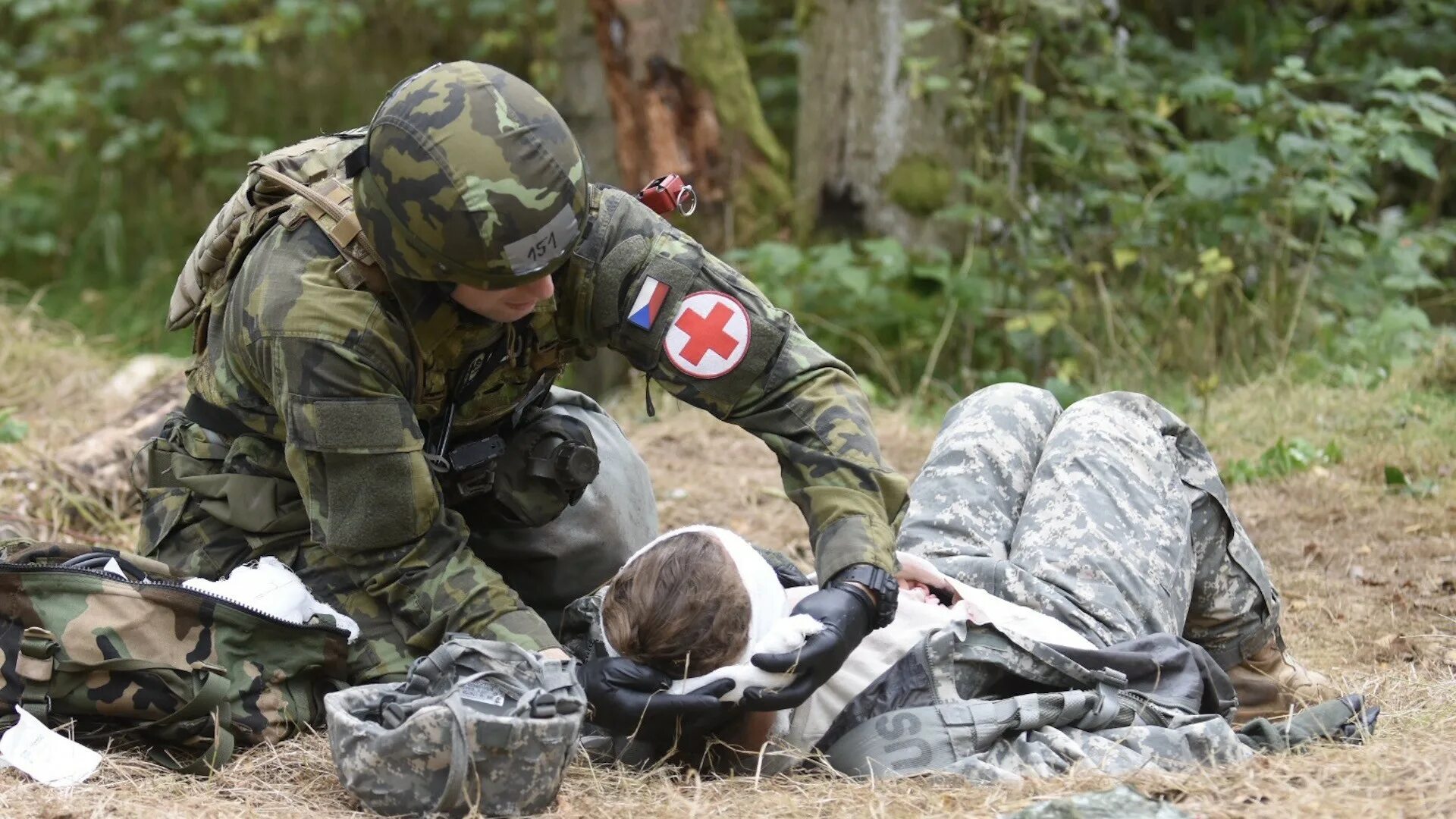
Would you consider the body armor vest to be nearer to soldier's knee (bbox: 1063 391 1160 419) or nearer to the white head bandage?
the white head bandage

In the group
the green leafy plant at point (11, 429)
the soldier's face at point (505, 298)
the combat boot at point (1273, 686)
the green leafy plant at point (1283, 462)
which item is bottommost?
the green leafy plant at point (1283, 462)

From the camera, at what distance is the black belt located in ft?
11.0

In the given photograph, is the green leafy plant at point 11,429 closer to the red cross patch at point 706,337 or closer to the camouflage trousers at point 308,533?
the camouflage trousers at point 308,533

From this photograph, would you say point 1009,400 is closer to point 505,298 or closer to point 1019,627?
point 1019,627

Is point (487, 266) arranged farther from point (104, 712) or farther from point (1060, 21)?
point (1060, 21)

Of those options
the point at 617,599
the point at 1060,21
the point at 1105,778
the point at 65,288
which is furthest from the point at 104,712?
the point at 65,288

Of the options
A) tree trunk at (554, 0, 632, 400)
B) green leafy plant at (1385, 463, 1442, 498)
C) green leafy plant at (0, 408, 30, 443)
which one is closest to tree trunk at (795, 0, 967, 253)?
tree trunk at (554, 0, 632, 400)

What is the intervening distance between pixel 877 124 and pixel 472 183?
14.7 ft

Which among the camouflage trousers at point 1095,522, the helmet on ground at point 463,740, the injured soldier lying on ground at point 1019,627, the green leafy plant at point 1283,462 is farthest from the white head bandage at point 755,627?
the green leafy plant at point 1283,462

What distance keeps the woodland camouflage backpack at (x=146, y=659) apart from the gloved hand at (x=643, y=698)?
0.72 m

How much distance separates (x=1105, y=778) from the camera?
2635 mm

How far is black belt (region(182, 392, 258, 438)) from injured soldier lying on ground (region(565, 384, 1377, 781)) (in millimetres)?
879

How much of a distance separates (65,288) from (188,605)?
7.45 m

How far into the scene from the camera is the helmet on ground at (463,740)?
2514 millimetres
